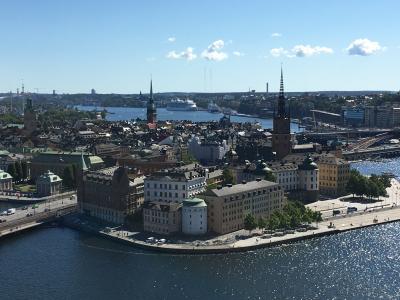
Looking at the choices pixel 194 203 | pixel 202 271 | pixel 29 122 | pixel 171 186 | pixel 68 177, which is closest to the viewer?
pixel 202 271

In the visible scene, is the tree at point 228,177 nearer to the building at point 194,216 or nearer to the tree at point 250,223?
the tree at point 250,223

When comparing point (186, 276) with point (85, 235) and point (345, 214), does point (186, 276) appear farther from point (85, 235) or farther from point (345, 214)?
point (345, 214)

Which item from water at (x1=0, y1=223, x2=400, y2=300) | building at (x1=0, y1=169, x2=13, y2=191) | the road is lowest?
water at (x1=0, y1=223, x2=400, y2=300)

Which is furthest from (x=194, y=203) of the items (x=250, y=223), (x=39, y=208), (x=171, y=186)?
(x=39, y=208)

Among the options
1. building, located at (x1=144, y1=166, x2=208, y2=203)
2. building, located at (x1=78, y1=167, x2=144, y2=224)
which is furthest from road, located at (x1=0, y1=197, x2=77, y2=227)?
building, located at (x1=144, y1=166, x2=208, y2=203)

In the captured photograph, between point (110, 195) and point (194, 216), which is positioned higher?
point (110, 195)

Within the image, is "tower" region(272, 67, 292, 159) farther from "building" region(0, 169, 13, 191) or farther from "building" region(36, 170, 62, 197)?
"building" region(0, 169, 13, 191)

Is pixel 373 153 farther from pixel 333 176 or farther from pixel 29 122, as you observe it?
pixel 29 122
